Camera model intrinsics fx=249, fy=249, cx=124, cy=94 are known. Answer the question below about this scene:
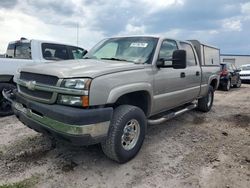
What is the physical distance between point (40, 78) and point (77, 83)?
2.32 feet

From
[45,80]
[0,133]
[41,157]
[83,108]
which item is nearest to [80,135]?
[83,108]

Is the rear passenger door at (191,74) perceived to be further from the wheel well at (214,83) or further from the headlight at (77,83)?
the headlight at (77,83)

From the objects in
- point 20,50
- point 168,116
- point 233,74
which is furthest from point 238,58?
point 168,116

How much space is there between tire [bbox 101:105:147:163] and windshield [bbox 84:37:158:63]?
1.00 metres

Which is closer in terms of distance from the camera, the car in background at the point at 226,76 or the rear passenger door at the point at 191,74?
the rear passenger door at the point at 191,74

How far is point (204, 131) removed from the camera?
18.1 ft

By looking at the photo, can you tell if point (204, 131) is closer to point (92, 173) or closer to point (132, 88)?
point (132, 88)

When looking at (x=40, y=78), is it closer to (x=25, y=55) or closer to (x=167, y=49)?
(x=167, y=49)

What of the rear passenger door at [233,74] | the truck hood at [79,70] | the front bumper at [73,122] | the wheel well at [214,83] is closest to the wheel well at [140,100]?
the truck hood at [79,70]

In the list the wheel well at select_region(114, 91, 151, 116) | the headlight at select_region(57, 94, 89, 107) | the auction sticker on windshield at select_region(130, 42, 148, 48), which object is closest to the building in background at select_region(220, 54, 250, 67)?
the auction sticker on windshield at select_region(130, 42, 148, 48)

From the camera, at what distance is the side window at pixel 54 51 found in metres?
6.85

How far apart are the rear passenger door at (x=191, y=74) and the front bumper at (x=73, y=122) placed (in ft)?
8.91

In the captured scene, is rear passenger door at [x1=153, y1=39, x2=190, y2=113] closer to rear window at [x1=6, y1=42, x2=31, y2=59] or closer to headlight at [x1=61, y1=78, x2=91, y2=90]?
headlight at [x1=61, y1=78, x2=91, y2=90]

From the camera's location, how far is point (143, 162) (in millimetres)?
3850
